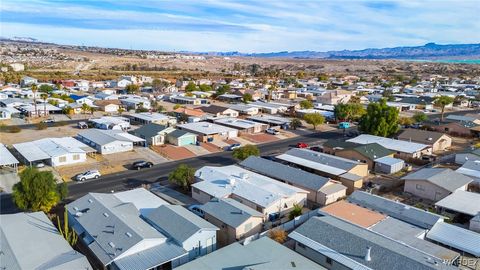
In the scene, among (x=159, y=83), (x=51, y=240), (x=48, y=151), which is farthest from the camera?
(x=159, y=83)

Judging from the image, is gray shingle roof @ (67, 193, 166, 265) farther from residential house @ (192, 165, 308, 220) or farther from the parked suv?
the parked suv

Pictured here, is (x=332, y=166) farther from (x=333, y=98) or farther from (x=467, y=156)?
(x=333, y=98)

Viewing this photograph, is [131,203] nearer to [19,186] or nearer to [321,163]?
[19,186]

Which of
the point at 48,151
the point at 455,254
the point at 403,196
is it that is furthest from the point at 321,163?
the point at 48,151

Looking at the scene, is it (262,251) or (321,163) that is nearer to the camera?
(262,251)

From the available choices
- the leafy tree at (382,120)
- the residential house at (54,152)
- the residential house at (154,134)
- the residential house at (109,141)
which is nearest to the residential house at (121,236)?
the residential house at (54,152)

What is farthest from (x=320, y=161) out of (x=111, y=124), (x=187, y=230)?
(x=111, y=124)

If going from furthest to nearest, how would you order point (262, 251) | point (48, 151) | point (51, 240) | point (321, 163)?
point (48, 151) → point (321, 163) → point (51, 240) → point (262, 251)

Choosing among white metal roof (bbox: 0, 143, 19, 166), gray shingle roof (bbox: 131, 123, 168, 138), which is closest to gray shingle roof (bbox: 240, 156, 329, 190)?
gray shingle roof (bbox: 131, 123, 168, 138)
